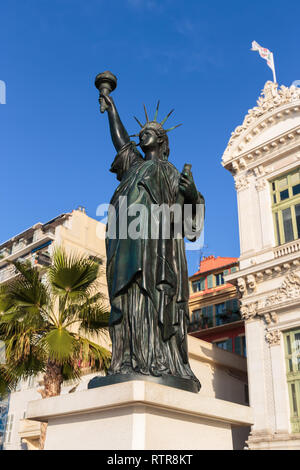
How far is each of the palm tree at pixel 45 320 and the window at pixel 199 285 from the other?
80.8ft

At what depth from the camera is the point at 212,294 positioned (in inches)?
1393

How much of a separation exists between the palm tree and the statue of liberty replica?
8.27 metres

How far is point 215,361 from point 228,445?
20.6m

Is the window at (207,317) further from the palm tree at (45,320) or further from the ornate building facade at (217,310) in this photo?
the palm tree at (45,320)

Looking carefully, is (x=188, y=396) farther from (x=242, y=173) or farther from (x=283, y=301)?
(x=242, y=173)

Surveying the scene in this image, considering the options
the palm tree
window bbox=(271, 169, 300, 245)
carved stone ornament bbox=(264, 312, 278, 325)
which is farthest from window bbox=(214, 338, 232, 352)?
the palm tree

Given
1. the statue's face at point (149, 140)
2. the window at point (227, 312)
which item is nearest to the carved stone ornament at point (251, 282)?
the window at point (227, 312)

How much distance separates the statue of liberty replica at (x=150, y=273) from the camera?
4.41 meters

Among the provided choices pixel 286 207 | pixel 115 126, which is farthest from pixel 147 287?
pixel 286 207

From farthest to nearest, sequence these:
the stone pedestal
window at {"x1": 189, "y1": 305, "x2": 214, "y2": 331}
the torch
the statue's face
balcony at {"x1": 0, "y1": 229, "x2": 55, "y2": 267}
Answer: balcony at {"x1": 0, "y1": 229, "x2": 55, "y2": 267}
window at {"x1": 189, "y1": 305, "x2": 214, "y2": 331}
the torch
the statue's face
the stone pedestal

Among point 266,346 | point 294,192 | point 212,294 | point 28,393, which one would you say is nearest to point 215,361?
point 266,346

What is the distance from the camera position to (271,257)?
21.3 meters

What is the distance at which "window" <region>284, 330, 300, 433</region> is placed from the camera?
1856 cm

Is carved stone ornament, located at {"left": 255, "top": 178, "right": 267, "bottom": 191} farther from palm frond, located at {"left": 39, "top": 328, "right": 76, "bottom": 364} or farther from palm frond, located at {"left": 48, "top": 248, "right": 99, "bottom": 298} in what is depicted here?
palm frond, located at {"left": 39, "top": 328, "right": 76, "bottom": 364}
